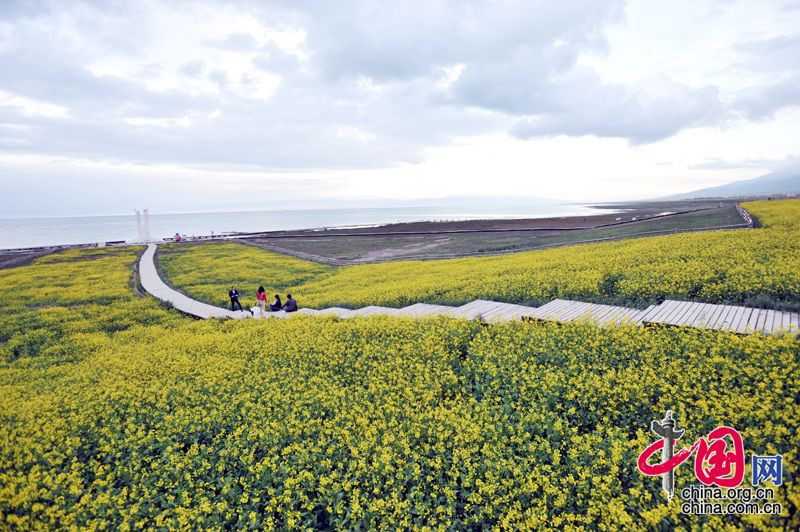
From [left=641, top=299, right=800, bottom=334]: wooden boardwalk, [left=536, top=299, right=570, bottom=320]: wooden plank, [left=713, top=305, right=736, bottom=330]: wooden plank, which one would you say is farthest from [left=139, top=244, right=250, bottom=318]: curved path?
[left=713, top=305, right=736, bottom=330]: wooden plank

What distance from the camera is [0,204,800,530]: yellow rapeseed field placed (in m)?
5.60

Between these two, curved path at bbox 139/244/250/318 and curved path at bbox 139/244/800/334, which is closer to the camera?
curved path at bbox 139/244/800/334

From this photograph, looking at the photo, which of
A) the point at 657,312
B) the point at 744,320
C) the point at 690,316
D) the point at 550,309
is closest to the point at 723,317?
the point at 744,320

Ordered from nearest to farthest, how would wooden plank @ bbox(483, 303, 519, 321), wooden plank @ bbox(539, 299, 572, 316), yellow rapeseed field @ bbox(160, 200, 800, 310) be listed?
yellow rapeseed field @ bbox(160, 200, 800, 310) < wooden plank @ bbox(539, 299, 572, 316) < wooden plank @ bbox(483, 303, 519, 321)

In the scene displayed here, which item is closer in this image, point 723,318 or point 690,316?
point 723,318

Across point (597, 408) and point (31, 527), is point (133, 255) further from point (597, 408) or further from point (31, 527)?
point (597, 408)

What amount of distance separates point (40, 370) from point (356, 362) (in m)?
12.1

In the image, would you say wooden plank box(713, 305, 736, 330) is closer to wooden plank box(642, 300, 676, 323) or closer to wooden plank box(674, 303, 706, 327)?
wooden plank box(674, 303, 706, 327)

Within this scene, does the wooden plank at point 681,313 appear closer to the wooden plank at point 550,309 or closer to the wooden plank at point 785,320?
the wooden plank at point 785,320

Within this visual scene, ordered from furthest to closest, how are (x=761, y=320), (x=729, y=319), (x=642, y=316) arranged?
(x=642, y=316) → (x=729, y=319) → (x=761, y=320)

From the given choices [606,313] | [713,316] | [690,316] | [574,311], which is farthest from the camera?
[574,311]

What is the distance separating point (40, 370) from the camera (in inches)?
518

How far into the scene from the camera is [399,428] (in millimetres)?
7312

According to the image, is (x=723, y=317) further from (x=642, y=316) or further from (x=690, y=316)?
(x=642, y=316)
